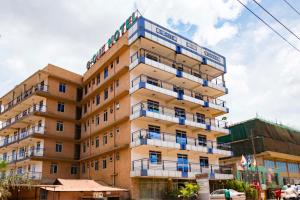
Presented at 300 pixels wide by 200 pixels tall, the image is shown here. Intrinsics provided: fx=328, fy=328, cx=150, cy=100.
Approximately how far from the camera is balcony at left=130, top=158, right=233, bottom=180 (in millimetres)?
33281

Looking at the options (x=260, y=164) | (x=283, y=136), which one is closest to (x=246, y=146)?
(x=260, y=164)

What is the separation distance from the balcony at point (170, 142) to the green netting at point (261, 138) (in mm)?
12957

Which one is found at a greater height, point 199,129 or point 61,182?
point 199,129

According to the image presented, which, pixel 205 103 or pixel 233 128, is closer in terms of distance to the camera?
pixel 205 103

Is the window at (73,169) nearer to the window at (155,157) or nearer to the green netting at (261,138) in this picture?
the window at (155,157)

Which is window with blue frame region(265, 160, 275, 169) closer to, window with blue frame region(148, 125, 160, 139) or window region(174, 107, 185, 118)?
window region(174, 107, 185, 118)

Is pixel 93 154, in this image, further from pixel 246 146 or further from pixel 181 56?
pixel 246 146

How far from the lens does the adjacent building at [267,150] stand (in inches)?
2029

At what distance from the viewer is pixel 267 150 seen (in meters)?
52.2

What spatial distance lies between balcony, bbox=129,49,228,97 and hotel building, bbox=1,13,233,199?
12 cm

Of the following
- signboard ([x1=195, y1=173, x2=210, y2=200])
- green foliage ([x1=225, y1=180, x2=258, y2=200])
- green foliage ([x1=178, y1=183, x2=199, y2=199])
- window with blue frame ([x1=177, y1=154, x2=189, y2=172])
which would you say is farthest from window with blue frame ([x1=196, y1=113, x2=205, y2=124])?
signboard ([x1=195, y1=173, x2=210, y2=200])

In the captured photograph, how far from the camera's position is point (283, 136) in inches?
2371

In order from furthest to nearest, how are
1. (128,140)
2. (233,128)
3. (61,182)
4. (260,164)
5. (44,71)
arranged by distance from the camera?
(233,128) → (260,164) → (44,71) → (128,140) → (61,182)

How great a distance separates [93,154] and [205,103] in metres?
16.1
